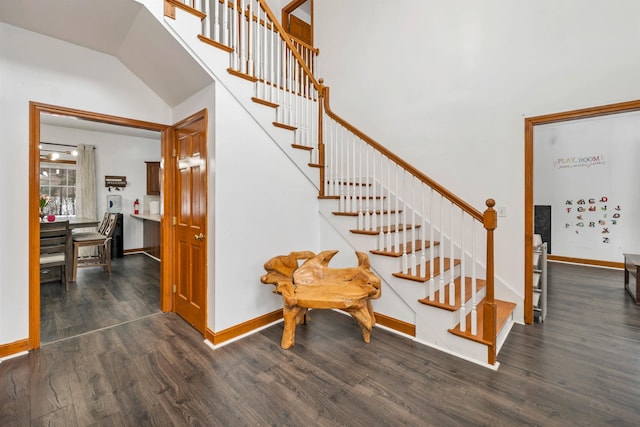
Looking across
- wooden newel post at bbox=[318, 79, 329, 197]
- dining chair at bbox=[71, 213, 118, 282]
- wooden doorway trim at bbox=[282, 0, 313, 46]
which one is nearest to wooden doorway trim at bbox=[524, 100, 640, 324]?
wooden newel post at bbox=[318, 79, 329, 197]

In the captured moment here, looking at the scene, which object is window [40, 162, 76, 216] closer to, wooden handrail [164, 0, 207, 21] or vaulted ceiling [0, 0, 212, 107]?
vaulted ceiling [0, 0, 212, 107]

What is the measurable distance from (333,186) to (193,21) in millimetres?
2113

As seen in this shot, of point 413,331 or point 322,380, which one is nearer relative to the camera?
point 322,380

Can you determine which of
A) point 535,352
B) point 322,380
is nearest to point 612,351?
Answer: point 535,352

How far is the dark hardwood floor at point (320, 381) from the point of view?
174cm

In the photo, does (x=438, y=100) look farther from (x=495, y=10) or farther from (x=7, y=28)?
(x=7, y=28)

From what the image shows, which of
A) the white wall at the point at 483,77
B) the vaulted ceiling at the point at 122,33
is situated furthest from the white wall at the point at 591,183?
the vaulted ceiling at the point at 122,33

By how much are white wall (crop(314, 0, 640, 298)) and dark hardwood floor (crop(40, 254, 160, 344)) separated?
3.84 metres

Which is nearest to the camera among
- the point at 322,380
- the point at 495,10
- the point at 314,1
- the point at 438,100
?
the point at 322,380

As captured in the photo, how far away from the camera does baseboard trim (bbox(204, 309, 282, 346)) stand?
2582 mm

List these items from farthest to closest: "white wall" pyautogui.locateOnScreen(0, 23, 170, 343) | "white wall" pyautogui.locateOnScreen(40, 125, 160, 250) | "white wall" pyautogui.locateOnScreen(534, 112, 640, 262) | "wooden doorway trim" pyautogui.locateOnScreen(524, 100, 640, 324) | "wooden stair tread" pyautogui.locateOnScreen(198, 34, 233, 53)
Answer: "white wall" pyautogui.locateOnScreen(40, 125, 160, 250), "white wall" pyautogui.locateOnScreen(534, 112, 640, 262), "wooden doorway trim" pyautogui.locateOnScreen(524, 100, 640, 324), "wooden stair tread" pyautogui.locateOnScreen(198, 34, 233, 53), "white wall" pyautogui.locateOnScreen(0, 23, 170, 343)

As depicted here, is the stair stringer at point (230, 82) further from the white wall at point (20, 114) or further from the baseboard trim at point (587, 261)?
the baseboard trim at point (587, 261)

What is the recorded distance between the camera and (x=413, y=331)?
2.72 m

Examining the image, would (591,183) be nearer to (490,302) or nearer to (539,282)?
(539,282)
